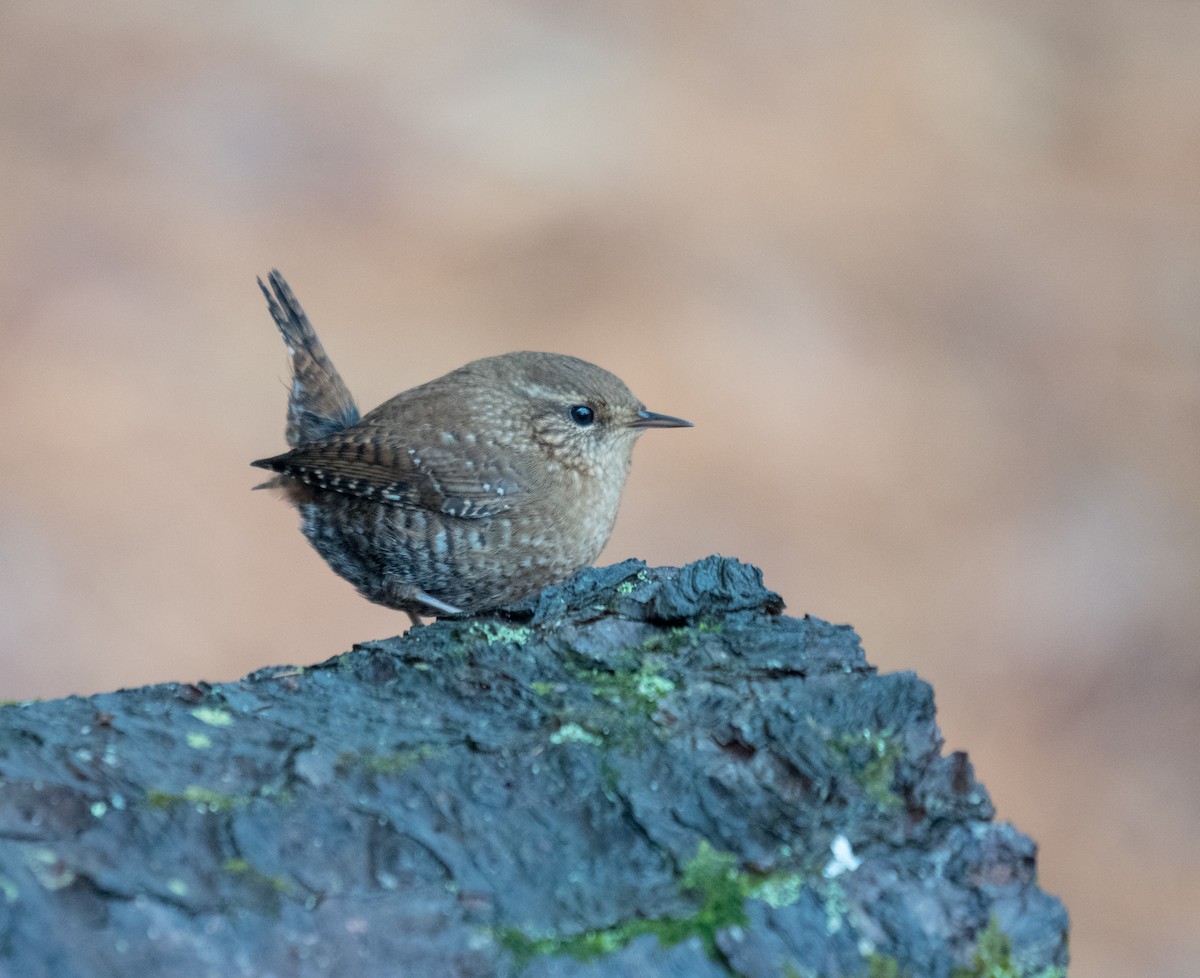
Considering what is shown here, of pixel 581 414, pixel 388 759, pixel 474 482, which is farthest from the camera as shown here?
pixel 581 414

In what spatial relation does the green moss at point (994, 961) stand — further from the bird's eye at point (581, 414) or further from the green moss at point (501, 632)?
the bird's eye at point (581, 414)

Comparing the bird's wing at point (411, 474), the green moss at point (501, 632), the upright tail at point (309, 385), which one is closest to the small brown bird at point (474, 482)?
the bird's wing at point (411, 474)

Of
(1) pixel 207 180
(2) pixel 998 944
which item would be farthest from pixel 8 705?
(1) pixel 207 180

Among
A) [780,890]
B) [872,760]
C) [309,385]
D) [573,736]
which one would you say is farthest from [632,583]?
[309,385]

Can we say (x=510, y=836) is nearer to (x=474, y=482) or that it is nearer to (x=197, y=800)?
(x=197, y=800)

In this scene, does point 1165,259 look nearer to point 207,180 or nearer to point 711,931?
point 207,180

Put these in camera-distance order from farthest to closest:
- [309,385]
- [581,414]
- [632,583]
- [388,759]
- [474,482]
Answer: [309,385] → [581,414] → [474,482] → [632,583] → [388,759]

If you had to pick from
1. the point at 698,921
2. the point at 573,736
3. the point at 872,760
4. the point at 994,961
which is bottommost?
the point at 698,921
